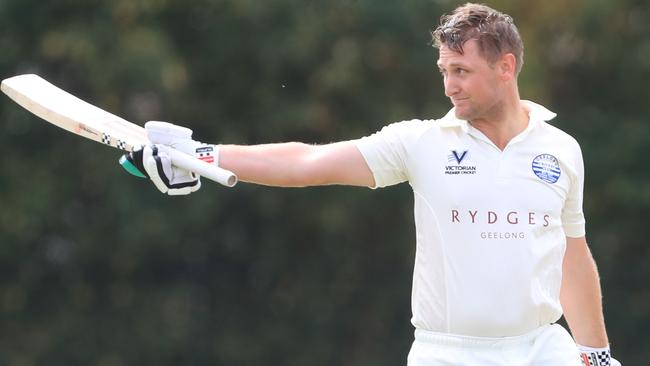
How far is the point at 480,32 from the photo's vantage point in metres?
4.39

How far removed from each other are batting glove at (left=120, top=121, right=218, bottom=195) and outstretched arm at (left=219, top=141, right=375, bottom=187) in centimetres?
8

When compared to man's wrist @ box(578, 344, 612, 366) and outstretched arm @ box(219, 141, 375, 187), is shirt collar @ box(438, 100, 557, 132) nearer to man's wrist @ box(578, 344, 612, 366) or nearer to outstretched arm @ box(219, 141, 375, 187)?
outstretched arm @ box(219, 141, 375, 187)

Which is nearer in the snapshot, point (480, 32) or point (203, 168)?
point (203, 168)

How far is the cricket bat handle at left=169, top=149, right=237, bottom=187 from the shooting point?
13.5ft

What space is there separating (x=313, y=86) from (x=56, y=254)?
9.95ft

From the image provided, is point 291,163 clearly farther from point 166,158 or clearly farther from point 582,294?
point 582,294

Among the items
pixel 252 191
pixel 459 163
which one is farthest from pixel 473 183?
pixel 252 191

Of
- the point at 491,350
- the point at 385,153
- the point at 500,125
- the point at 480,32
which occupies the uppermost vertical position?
the point at 480,32

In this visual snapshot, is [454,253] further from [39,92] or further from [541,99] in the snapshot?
[541,99]

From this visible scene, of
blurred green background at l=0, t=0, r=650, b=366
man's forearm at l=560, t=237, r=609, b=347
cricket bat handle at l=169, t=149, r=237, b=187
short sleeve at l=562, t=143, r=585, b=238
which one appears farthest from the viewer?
blurred green background at l=0, t=0, r=650, b=366

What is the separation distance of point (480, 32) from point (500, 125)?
314mm

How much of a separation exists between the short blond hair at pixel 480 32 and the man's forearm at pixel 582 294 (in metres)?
0.71

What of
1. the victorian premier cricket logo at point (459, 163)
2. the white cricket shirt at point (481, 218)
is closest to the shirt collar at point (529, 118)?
the white cricket shirt at point (481, 218)

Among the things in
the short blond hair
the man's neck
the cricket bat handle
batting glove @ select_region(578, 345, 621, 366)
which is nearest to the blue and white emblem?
the man's neck
